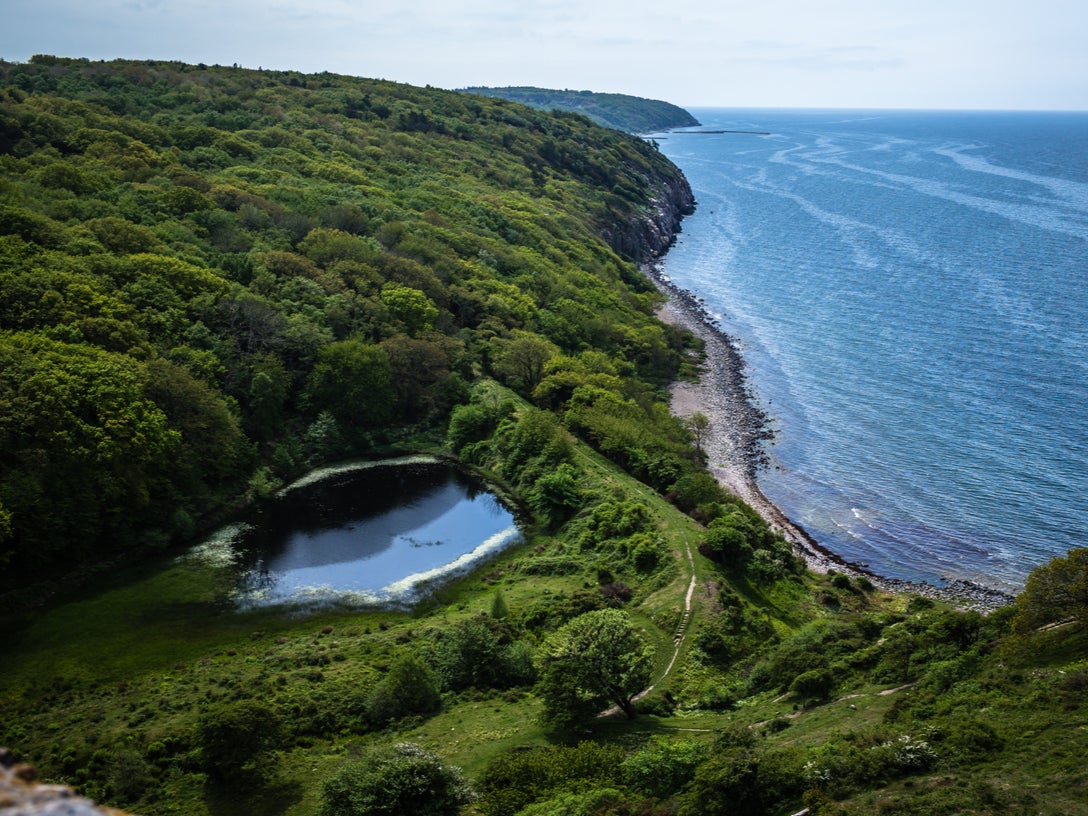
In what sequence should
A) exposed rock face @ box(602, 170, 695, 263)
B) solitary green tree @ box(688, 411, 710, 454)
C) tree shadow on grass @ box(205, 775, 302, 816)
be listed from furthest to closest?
exposed rock face @ box(602, 170, 695, 263), solitary green tree @ box(688, 411, 710, 454), tree shadow on grass @ box(205, 775, 302, 816)

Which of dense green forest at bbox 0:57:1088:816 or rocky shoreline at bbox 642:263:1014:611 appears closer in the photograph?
dense green forest at bbox 0:57:1088:816

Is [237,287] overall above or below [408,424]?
above

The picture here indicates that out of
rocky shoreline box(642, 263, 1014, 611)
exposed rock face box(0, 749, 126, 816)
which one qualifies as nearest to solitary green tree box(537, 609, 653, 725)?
A: rocky shoreline box(642, 263, 1014, 611)

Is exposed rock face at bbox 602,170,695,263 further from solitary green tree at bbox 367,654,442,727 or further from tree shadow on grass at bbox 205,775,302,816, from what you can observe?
tree shadow on grass at bbox 205,775,302,816

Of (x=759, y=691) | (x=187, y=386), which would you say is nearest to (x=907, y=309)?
(x=759, y=691)

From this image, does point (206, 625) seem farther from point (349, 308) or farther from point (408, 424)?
point (349, 308)

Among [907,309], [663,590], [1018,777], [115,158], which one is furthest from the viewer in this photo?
[907,309]

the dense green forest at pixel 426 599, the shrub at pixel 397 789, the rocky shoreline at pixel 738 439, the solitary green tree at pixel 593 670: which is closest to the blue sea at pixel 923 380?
the rocky shoreline at pixel 738 439
